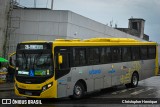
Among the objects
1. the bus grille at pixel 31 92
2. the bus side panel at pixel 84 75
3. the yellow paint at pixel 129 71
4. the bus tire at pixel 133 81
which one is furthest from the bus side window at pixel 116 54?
the bus grille at pixel 31 92

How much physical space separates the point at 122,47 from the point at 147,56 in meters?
3.81

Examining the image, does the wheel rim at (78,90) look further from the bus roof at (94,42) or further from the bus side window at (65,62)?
the bus roof at (94,42)

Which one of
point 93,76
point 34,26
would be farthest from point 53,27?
point 93,76

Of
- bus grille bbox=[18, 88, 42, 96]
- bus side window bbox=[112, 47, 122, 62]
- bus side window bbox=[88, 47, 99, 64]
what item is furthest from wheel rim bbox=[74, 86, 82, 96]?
bus side window bbox=[112, 47, 122, 62]

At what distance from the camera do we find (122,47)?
23.1m

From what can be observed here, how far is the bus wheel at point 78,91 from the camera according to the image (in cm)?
1841

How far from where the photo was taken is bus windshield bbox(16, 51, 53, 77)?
16969mm

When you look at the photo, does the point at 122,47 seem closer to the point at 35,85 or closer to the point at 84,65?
the point at 84,65

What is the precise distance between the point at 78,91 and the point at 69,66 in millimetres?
1425

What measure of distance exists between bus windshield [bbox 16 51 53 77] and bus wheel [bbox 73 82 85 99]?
6.62 feet

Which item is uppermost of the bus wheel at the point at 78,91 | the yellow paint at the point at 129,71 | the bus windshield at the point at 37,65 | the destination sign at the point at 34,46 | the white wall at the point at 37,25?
the white wall at the point at 37,25

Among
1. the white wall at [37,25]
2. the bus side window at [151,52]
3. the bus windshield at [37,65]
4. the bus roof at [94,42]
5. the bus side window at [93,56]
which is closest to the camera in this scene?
the bus windshield at [37,65]

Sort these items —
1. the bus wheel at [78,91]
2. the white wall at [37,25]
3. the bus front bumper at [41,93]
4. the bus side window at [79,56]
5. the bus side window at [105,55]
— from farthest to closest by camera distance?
the white wall at [37,25] < the bus side window at [105,55] < the bus side window at [79,56] < the bus wheel at [78,91] < the bus front bumper at [41,93]

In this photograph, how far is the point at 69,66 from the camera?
709 inches
